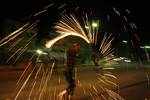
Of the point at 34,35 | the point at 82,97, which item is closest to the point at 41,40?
the point at 34,35

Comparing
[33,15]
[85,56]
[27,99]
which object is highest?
[33,15]

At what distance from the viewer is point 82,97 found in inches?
446

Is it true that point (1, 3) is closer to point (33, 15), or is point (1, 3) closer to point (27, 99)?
point (33, 15)

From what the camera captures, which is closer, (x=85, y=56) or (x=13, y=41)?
(x=13, y=41)

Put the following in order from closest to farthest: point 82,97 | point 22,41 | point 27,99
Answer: point 27,99
point 82,97
point 22,41

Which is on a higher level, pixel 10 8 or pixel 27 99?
pixel 10 8

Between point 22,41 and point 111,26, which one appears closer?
point 22,41

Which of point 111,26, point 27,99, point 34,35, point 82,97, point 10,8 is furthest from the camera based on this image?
point 111,26

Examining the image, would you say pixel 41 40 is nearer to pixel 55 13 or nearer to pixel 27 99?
pixel 55 13

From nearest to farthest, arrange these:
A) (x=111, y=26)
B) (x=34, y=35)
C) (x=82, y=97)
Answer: (x=82, y=97), (x=34, y=35), (x=111, y=26)

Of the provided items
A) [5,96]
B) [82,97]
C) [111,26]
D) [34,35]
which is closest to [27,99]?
[5,96]

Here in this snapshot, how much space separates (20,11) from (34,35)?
173 inches

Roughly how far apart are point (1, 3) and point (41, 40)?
265 inches

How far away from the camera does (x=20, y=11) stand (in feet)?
124
